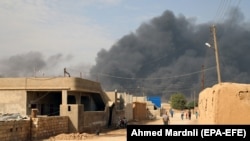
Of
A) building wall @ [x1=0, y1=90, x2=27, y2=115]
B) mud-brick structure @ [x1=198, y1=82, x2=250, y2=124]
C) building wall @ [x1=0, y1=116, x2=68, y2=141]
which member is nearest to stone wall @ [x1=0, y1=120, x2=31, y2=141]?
building wall @ [x1=0, y1=116, x2=68, y2=141]

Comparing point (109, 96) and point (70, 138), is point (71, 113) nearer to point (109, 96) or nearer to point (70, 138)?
point (70, 138)

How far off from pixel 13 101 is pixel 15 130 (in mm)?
13597

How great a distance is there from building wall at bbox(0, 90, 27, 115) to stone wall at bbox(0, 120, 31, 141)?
10.9 meters

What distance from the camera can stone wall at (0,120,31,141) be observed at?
1988 cm

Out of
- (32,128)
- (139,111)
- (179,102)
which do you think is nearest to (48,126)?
(32,128)

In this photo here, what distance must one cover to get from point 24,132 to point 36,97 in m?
13.7

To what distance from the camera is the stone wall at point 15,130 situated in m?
19.9

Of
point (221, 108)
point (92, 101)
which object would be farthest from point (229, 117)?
point (92, 101)

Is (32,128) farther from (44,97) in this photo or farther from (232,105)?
(44,97)

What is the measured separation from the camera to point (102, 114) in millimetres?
39250

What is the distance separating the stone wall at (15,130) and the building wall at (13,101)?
35.7 feet

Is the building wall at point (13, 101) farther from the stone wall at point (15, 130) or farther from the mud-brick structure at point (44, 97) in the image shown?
the stone wall at point (15, 130)

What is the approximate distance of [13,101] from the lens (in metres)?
34.4

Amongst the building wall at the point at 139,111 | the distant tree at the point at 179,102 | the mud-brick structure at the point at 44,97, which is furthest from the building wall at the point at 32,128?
the distant tree at the point at 179,102
